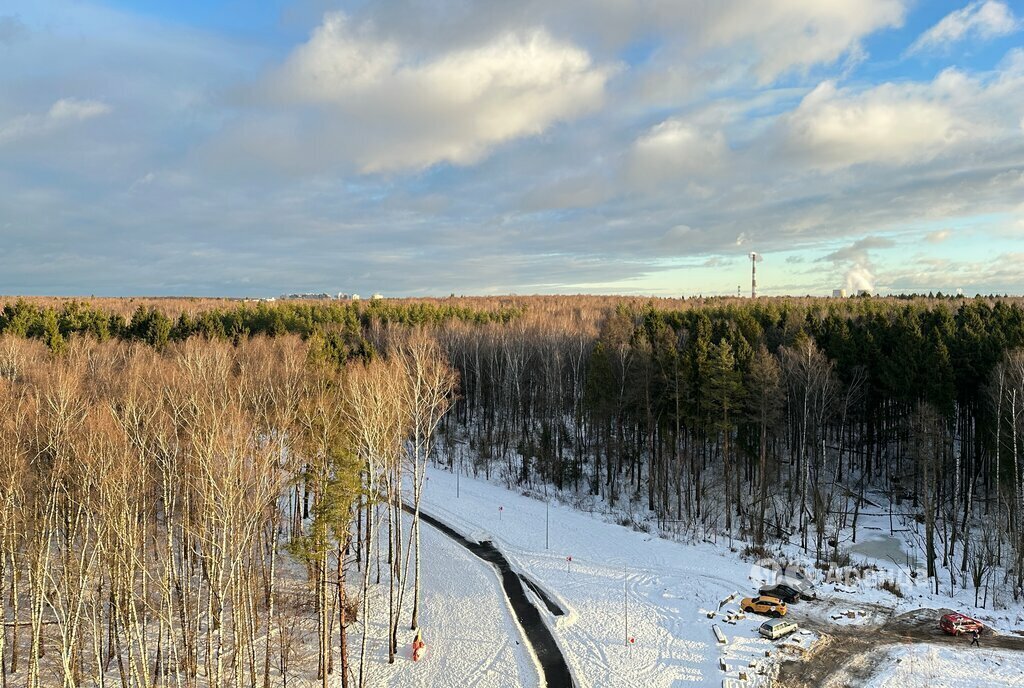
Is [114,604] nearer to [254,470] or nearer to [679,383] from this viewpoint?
[254,470]

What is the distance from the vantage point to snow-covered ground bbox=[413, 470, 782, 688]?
24.8 m

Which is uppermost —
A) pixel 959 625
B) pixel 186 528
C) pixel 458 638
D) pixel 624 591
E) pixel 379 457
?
pixel 379 457

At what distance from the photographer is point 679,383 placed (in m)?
44.8

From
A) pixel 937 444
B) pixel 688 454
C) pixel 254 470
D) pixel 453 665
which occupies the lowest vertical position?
pixel 453 665

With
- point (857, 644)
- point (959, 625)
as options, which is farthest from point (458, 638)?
point (959, 625)

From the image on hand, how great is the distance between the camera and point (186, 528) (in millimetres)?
21375

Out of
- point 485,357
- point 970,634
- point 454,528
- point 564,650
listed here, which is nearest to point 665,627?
point 564,650

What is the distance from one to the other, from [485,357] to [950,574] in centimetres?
4865

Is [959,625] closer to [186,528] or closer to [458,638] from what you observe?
[458,638]

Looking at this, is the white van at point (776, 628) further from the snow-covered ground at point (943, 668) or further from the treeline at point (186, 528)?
the treeline at point (186, 528)

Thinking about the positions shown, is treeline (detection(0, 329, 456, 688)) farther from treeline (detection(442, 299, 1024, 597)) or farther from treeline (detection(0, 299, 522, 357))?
treeline (detection(0, 299, 522, 357))

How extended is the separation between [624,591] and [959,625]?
15.4 meters

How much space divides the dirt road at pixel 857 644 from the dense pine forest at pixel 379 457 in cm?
563

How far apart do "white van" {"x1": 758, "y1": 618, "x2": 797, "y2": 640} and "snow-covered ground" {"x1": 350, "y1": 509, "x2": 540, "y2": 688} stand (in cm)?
1081
